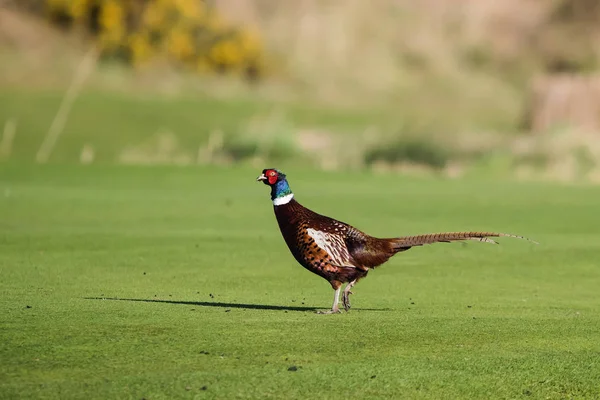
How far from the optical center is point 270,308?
1010 centimetres

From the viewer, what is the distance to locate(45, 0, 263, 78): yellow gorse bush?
60.9 metres

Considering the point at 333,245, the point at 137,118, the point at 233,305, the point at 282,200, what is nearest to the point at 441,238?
the point at 333,245

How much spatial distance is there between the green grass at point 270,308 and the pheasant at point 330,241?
0.35 metres

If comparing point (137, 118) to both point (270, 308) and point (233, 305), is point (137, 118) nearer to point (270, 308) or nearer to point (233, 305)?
point (233, 305)

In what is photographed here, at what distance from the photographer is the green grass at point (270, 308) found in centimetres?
737

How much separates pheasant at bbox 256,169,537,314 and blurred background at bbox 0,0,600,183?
917 inches

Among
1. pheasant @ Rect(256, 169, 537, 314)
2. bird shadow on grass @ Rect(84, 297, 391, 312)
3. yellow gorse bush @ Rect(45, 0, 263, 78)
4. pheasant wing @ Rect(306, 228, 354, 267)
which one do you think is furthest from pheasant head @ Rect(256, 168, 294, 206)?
yellow gorse bush @ Rect(45, 0, 263, 78)

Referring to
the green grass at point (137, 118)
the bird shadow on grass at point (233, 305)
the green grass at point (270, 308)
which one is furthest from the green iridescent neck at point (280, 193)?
the green grass at point (137, 118)

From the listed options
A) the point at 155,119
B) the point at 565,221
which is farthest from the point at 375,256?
the point at 155,119

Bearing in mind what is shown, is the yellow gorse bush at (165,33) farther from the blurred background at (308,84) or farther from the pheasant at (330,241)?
the pheasant at (330,241)

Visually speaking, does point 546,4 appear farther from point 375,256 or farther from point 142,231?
point 375,256

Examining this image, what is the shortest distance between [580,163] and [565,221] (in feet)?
45.9

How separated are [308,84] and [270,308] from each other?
182 feet

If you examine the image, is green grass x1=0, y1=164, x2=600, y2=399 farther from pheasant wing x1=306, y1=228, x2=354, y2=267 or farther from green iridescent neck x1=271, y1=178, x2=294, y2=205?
green iridescent neck x1=271, y1=178, x2=294, y2=205
